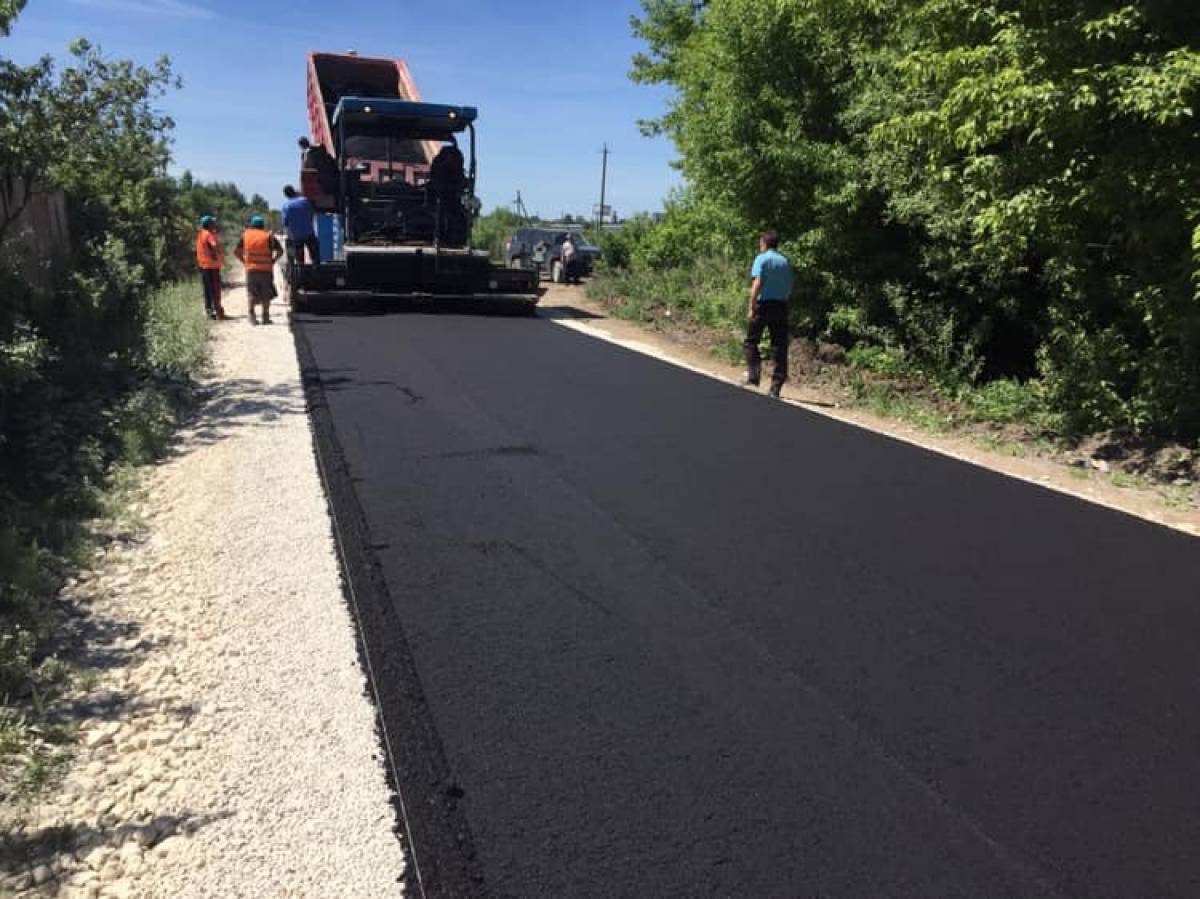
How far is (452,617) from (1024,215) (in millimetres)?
5709

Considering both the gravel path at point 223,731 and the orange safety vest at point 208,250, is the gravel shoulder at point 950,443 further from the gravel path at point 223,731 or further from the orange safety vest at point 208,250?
the orange safety vest at point 208,250

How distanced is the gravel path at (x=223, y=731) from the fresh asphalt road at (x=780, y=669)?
0.25 m

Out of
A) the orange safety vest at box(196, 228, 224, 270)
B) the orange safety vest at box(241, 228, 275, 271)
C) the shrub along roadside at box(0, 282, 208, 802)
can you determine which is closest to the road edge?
the shrub along roadside at box(0, 282, 208, 802)

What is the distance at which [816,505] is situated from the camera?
6.01 meters

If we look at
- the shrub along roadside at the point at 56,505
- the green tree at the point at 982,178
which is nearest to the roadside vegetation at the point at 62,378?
the shrub along roadside at the point at 56,505

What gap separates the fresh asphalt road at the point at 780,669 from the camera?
2723 millimetres

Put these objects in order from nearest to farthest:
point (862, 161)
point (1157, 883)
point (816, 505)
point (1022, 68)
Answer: point (1157, 883) → point (816, 505) → point (1022, 68) → point (862, 161)

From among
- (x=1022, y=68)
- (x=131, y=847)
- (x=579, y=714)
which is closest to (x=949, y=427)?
(x=1022, y=68)

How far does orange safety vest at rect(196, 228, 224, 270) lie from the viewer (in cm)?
1388

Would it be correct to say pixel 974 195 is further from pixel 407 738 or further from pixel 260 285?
pixel 260 285

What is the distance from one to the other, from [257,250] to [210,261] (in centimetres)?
108

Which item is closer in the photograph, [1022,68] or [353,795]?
[353,795]

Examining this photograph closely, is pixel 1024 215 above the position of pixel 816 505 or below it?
above

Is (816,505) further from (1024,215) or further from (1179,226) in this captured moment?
(1179,226)
